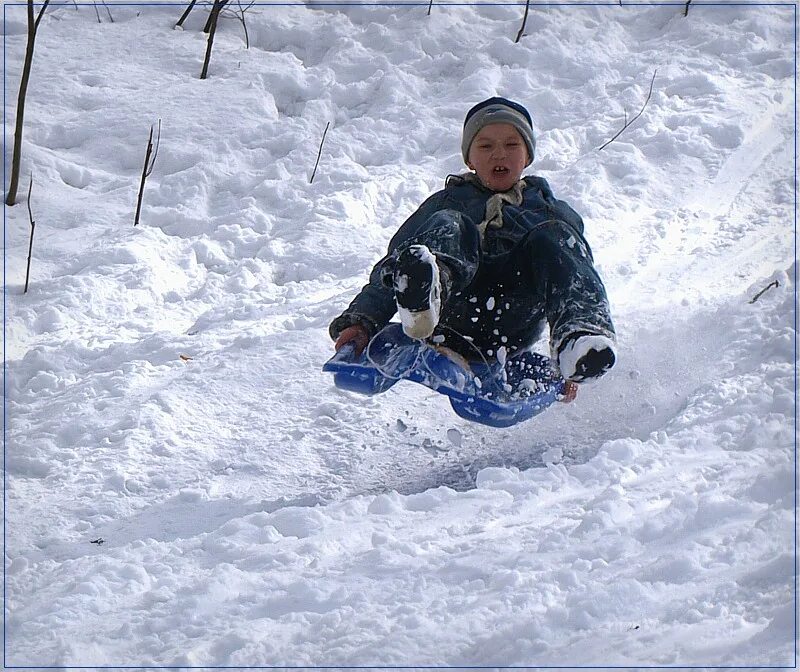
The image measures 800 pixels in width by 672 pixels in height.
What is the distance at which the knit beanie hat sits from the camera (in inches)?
114

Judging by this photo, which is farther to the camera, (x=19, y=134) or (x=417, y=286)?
(x=19, y=134)

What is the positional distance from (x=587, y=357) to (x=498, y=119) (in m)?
1.02

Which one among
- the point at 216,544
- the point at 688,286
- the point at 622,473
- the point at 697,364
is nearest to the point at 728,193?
the point at 688,286

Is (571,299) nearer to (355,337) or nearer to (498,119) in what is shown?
(355,337)

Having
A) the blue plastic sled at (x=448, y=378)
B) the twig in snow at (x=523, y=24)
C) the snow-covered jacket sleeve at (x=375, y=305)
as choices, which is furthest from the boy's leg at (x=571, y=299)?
the twig in snow at (x=523, y=24)

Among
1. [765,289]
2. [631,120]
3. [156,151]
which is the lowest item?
[156,151]

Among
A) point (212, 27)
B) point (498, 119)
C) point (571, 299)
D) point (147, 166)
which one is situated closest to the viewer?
point (571, 299)

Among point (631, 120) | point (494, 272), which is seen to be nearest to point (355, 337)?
point (494, 272)

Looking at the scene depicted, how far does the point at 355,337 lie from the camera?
2688 millimetres

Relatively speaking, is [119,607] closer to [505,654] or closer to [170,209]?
[505,654]

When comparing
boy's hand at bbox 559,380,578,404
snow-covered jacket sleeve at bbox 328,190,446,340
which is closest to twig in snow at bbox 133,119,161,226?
snow-covered jacket sleeve at bbox 328,190,446,340

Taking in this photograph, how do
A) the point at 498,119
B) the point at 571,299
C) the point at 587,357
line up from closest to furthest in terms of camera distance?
the point at 587,357
the point at 571,299
the point at 498,119

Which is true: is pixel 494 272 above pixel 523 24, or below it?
above

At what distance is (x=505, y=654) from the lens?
155 cm
